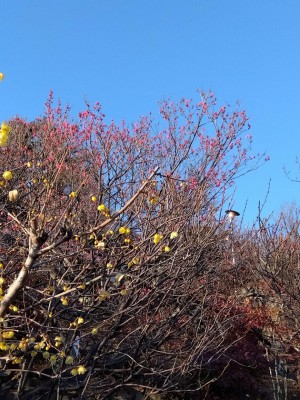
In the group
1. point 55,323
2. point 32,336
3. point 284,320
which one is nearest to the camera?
point 32,336

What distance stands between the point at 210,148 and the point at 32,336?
6639 mm

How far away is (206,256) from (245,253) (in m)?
2.42

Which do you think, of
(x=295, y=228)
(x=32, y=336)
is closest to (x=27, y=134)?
(x=295, y=228)

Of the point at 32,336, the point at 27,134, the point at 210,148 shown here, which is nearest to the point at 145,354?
the point at 32,336

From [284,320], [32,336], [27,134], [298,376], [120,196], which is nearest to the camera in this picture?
[32,336]

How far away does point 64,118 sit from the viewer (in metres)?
10.4

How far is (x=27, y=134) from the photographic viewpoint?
1287cm

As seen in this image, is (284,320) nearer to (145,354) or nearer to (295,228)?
(295,228)

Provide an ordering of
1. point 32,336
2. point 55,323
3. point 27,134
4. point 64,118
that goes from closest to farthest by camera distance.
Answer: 1. point 32,336
2. point 55,323
3. point 64,118
4. point 27,134

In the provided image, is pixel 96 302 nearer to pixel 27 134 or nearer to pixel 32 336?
pixel 32 336

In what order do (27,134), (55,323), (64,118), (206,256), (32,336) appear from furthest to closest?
(27,134), (64,118), (206,256), (55,323), (32,336)

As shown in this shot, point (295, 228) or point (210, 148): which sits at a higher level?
point (210, 148)

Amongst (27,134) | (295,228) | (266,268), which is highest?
(27,134)

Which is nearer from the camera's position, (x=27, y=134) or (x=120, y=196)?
(x=120, y=196)
